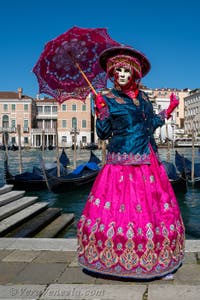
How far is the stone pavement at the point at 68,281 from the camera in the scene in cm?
240

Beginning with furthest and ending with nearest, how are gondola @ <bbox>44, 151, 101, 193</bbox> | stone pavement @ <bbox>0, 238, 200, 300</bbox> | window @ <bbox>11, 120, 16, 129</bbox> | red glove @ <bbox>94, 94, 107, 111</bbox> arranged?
window @ <bbox>11, 120, 16, 129</bbox>
gondola @ <bbox>44, 151, 101, 193</bbox>
red glove @ <bbox>94, 94, 107, 111</bbox>
stone pavement @ <bbox>0, 238, 200, 300</bbox>

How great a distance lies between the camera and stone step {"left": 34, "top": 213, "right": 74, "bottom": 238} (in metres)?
4.65

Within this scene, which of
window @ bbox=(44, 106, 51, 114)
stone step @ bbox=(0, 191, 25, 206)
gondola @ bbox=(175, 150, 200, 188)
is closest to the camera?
stone step @ bbox=(0, 191, 25, 206)

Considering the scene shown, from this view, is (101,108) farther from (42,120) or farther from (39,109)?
(39,109)

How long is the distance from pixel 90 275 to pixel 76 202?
7.62 m

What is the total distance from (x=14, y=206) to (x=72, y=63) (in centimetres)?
241

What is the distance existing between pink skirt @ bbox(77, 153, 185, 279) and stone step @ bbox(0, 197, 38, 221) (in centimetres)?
236

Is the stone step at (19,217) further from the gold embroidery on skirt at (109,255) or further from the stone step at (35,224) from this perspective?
the gold embroidery on skirt at (109,255)

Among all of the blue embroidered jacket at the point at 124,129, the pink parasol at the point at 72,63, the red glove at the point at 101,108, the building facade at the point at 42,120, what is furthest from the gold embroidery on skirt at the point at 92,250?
the building facade at the point at 42,120

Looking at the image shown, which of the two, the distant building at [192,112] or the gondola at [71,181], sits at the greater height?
the distant building at [192,112]

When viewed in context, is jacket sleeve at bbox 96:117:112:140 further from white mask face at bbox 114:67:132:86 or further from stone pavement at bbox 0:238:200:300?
stone pavement at bbox 0:238:200:300

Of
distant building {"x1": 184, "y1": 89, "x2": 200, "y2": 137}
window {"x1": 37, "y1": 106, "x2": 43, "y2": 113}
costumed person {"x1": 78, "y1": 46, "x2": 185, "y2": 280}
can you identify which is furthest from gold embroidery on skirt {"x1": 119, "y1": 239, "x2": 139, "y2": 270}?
distant building {"x1": 184, "y1": 89, "x2": 200, "y2": 137}

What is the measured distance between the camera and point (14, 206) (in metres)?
5.20

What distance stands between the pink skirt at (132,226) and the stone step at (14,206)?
2359 millimetres
